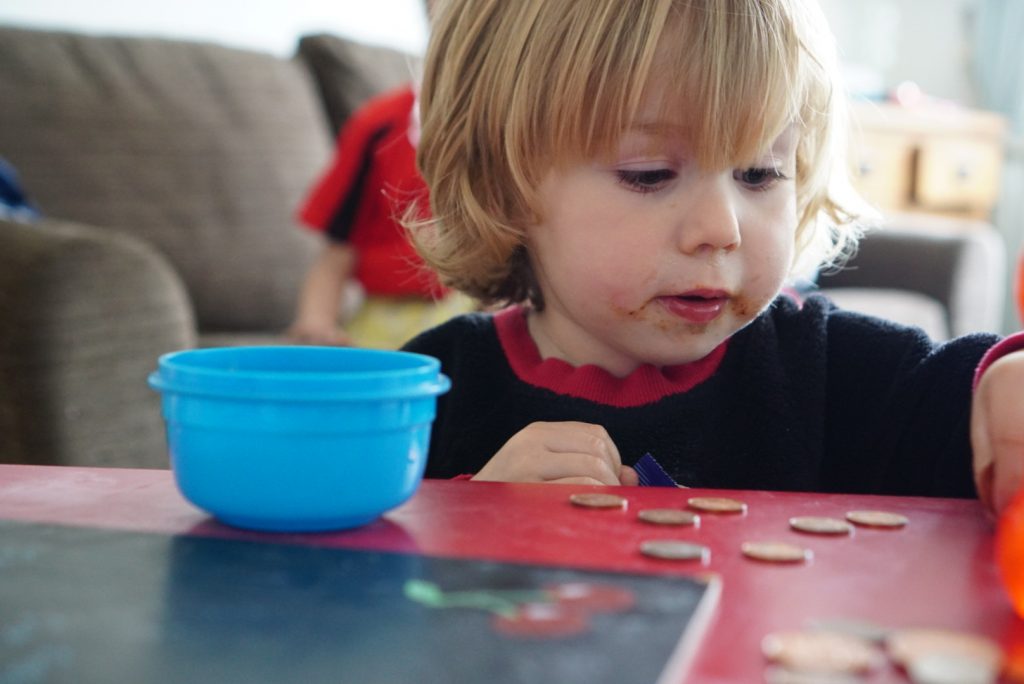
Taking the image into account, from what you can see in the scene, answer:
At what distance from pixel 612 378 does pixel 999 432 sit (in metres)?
0.45

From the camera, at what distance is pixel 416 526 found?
577 mm

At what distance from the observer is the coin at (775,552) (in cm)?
51

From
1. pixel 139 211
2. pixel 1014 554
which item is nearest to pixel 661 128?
pixel 1014 554

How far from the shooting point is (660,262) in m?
0.91

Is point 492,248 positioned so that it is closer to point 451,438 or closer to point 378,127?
point 451,438

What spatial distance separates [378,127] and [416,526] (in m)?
1.85

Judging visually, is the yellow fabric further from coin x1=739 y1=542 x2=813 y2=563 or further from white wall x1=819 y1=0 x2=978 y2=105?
white wall x1=819 y1=0 x2=978 y2=105

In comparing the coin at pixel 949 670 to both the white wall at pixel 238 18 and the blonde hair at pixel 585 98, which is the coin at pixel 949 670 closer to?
the blonde hair at pixel 585 98

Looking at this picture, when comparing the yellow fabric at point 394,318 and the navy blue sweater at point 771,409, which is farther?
the yellow fabric at point 394,318

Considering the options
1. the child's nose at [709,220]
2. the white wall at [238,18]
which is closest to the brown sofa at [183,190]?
the white wall at [238,18]

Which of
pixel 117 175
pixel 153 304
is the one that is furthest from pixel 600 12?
pixel 117 175

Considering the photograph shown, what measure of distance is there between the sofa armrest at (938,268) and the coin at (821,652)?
2380 mm

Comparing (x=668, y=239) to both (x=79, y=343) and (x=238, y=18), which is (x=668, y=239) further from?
(x=238, y=18)

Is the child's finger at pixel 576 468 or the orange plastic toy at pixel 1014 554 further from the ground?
the orange plastic toy at pixel 1014 554
